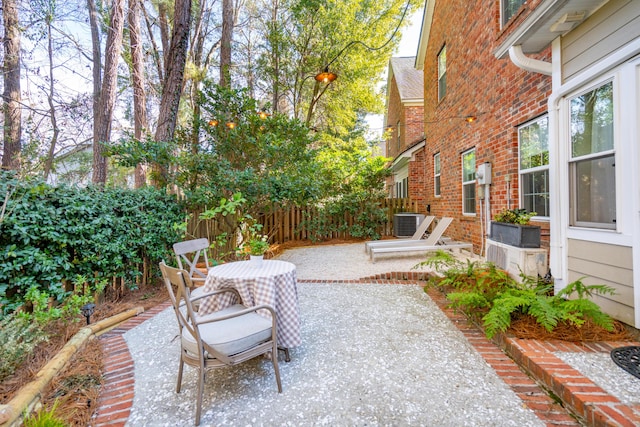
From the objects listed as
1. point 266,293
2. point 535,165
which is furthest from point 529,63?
point 266,293

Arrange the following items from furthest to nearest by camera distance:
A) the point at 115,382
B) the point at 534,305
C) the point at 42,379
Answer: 1. the point at 534,305
2. the point at 115,382
3. the point at 42,379

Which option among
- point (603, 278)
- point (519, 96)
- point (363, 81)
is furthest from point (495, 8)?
point (363, 81)

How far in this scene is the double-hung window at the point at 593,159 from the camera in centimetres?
255

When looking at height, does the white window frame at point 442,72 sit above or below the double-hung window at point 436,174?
above

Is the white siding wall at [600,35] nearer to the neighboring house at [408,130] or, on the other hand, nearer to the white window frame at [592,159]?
the white window frame at [592,159]

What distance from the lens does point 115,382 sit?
221cm

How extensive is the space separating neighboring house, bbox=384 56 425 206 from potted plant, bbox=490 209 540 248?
5676mm

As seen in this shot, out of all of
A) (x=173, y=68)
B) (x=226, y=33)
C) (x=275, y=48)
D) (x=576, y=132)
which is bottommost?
(x=576, y=132)

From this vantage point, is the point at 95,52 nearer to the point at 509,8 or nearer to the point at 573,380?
the point at 509,8

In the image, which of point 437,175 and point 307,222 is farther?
point 307,222

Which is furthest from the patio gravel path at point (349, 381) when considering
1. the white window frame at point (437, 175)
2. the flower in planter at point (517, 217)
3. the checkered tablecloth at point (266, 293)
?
the white window frame at point (437, 175)

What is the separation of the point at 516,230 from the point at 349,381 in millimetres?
2883

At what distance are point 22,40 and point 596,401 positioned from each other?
42.4 feet

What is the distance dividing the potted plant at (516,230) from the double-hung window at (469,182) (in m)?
2.20
